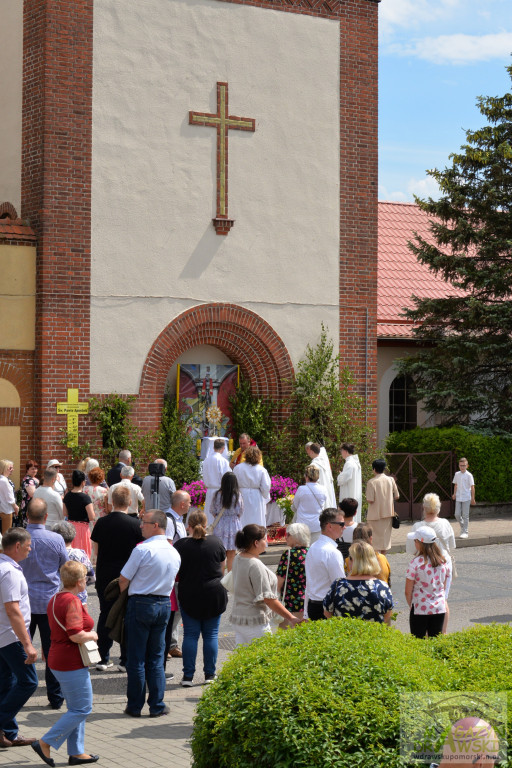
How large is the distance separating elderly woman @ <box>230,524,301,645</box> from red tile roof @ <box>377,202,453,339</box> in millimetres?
16746

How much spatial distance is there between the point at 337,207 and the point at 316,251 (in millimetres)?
1030

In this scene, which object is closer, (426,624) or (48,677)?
(48,677)

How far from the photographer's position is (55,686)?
8938mm

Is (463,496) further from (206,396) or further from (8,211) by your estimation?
(8,211)

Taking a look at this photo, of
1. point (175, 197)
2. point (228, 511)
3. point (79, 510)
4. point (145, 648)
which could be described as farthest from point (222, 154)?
point (145, 648)

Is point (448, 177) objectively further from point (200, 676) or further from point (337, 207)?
point (200, 676)

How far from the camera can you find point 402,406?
86.9ft

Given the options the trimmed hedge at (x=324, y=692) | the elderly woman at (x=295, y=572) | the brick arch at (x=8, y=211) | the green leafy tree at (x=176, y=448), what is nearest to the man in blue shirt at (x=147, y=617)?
the elderly woman at (x=295, y=572)

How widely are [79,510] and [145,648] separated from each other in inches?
163

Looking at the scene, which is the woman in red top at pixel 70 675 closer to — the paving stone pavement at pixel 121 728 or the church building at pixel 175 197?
the paving stone pavement at pixel 121 728

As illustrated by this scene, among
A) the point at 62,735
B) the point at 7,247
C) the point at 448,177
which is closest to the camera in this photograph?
the point at 62,735

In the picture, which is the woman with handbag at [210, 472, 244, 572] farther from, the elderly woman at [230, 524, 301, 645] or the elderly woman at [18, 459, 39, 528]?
the elderly woman at [230, 524, 301, 645]

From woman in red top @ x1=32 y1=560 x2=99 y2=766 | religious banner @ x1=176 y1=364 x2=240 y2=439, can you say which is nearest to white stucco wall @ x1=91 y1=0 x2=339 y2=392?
religious banner @ x1=176 y1=364 x2=240 y2=439

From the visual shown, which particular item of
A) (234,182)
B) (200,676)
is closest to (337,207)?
(234,182)
